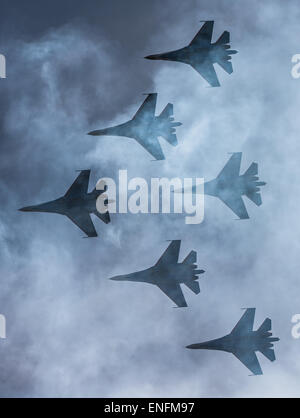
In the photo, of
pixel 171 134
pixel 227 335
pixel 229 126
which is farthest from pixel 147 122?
pixel 227 335

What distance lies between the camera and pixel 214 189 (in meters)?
58.4

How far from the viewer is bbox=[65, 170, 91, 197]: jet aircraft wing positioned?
2208 inches

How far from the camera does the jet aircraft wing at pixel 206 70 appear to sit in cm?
5817

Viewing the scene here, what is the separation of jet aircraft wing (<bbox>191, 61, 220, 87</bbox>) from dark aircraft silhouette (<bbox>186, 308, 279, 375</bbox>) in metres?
21.1

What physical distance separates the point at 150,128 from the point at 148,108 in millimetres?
1798

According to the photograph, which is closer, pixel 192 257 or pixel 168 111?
pixel 192 257

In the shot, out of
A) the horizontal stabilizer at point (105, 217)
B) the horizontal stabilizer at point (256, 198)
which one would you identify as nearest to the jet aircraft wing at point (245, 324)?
the horizontal stabilizer at point (256, 198)

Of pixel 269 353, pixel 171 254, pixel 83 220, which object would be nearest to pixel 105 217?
pixel 83 220

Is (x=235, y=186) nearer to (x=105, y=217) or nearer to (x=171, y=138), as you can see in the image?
(x=171, y=138)

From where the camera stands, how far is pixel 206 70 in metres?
58.4

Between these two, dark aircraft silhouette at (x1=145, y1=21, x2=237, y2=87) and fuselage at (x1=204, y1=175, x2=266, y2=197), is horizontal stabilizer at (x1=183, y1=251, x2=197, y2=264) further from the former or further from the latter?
dark aircraft silhouette at (x1=145, y1=21, x2=237, y2=87)

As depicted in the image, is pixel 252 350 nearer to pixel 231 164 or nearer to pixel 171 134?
pixel 231 164

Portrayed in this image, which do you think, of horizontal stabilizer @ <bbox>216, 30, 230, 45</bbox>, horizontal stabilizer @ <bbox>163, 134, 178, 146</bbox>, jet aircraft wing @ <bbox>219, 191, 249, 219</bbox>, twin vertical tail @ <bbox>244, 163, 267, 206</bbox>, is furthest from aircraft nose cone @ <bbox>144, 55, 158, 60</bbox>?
jet aircraft wing @ <bbox>219, 191, 249, 219</bbox>
